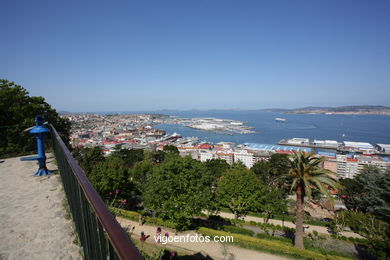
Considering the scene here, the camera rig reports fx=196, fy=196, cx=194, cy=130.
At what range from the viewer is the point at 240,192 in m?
13.4

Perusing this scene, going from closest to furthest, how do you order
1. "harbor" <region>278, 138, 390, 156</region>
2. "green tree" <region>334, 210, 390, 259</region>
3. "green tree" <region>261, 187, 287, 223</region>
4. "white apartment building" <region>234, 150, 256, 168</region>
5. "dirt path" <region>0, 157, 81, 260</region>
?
"dirt path" <region>0, 157, 81, 260</region> < "green tree" <region>334, 210, 390, 259</region> < "green tree" <region>261, 187, 287, 223</region> < "white apartment building" <region>234, 150, 256, 168</region> < "harbor" <region>278, 138, 390, 156</region>

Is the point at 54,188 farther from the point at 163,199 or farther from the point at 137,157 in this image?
the point at 137,157

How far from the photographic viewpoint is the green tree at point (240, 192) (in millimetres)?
13359

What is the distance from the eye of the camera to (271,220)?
14578 mm

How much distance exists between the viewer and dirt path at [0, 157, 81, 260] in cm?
199

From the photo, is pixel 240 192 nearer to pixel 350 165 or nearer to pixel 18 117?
pixel 18 117

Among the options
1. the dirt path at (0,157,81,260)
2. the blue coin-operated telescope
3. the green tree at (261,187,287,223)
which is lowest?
the green tree at (261,187,287,223)

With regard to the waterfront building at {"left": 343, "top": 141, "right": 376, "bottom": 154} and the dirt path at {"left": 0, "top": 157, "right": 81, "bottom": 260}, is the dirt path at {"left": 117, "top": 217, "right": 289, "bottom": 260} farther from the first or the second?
the waterfront building at {"left": 343, "top": 141, "right": 376, "bottom": 154}

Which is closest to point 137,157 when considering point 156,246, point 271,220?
point 271,220

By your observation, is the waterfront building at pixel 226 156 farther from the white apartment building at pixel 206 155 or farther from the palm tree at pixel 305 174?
the palm tree at pixel 305 174

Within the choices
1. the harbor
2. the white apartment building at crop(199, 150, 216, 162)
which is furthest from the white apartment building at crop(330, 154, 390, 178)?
the white apartment building at crop(199, 150, 216, 162)

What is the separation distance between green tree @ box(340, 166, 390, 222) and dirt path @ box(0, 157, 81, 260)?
47.1 ft

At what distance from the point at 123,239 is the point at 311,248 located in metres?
11.8

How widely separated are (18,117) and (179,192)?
8.33m
